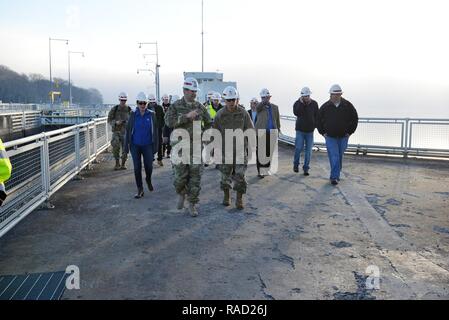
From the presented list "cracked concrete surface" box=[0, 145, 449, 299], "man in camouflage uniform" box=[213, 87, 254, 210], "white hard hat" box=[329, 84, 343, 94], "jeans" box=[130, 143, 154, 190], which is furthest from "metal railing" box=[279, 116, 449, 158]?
"jeans" box=[130, 143, 154, 190]

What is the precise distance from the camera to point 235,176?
704 centimetres

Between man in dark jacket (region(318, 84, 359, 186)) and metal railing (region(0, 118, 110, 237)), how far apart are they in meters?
5.38

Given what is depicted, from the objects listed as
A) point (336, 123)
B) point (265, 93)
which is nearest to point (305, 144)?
point (336, 123)

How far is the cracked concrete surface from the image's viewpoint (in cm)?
400

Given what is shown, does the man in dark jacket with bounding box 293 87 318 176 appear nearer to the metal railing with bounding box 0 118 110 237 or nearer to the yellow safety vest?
the metal railing with bounding box 0 118 110 237

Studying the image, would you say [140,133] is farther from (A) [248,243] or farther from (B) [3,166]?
(B) [3,166]

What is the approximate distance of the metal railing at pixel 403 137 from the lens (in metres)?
12.9

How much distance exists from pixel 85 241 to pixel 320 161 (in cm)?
874

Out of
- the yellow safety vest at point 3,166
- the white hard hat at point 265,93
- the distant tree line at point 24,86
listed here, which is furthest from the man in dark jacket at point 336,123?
the distant tree line at point 24,86

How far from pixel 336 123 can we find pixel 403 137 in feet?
18.1

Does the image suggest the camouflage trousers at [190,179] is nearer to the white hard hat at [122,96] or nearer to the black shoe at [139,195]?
the black shoe at [139,195]

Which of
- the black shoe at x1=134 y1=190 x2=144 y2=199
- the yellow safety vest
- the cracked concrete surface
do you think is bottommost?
the cracked concrete surface

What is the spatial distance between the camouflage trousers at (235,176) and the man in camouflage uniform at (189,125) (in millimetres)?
590
